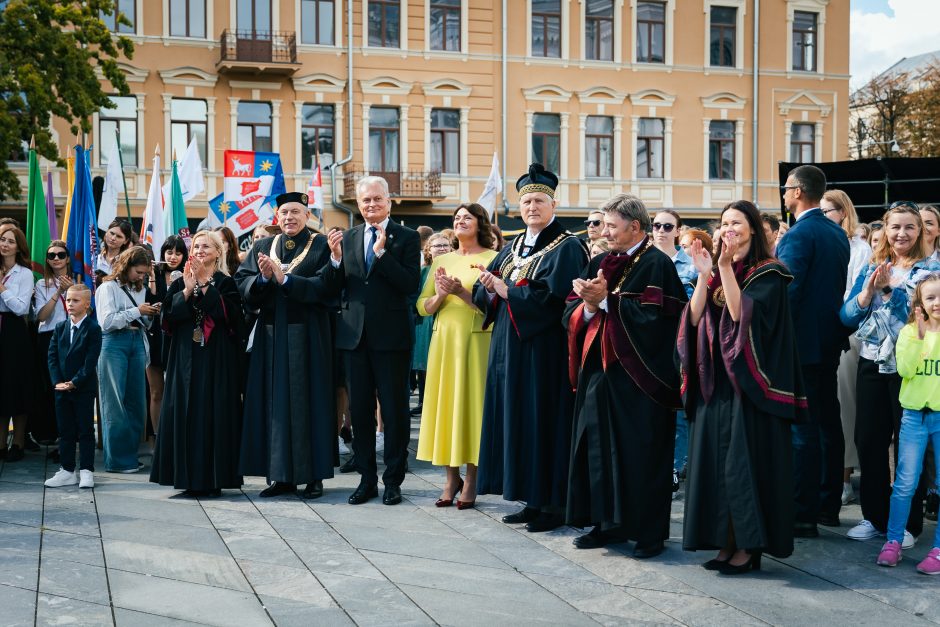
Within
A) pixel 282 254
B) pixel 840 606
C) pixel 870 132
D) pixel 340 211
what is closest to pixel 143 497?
pixel 282 254

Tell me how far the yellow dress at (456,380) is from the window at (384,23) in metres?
24.4

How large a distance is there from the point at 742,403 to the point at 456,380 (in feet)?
7.29

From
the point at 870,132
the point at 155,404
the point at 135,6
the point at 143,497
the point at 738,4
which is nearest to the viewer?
the point at 143,497

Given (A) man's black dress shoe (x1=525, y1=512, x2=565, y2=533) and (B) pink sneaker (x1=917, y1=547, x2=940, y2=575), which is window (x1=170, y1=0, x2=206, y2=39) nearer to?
(A) man's black dress shoe (x1=525, y1=512, x2=565, y2=533)

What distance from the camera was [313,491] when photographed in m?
7.54

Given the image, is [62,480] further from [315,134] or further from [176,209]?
[315,134]

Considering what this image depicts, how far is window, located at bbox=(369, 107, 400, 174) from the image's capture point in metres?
30.5

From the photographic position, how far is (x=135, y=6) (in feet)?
93.4

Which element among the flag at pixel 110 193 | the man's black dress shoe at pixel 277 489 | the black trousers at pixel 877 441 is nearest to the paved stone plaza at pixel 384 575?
the black trousers at pixel 877 441

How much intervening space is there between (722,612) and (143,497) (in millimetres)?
4288

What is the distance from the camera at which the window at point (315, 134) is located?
29.9 m

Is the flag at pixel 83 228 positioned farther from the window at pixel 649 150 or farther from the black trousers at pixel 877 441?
the window at pixel 649 150

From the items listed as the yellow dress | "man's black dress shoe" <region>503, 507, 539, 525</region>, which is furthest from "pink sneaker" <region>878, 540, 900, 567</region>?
the yellow dress

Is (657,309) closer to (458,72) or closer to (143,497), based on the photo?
(143,497)
